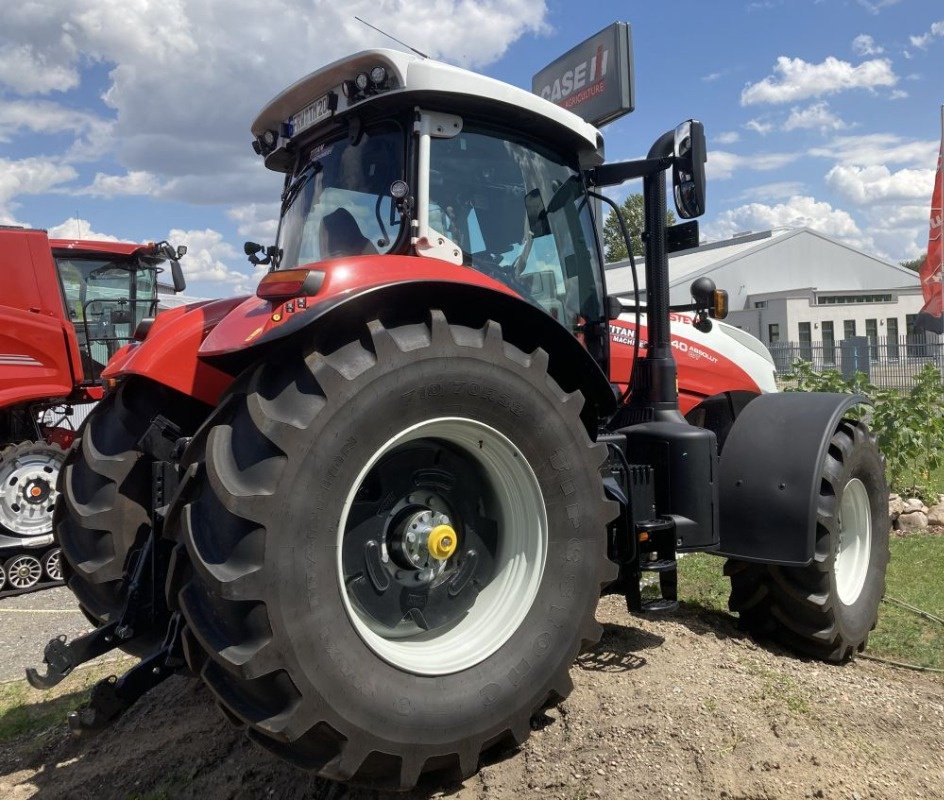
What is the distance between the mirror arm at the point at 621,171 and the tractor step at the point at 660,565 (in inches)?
70.0

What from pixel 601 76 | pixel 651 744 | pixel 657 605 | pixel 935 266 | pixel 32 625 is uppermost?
pixel 601 76

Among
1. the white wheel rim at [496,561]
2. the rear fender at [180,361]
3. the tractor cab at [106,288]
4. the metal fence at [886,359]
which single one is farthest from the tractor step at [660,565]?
the metal fence at [886,359]

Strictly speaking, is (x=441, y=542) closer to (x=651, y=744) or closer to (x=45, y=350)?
(x=651, y=744)

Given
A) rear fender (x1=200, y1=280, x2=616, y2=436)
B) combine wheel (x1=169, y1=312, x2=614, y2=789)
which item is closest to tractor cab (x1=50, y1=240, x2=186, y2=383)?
rear fender (x1=200, y1=280, x2=616, y2=436)

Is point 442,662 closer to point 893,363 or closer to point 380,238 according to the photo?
point 380,238

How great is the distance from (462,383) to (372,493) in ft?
1.60

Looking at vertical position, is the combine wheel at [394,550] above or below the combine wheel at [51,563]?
above

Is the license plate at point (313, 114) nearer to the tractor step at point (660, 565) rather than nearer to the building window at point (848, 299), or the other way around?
the tractor step at point (660, 565)

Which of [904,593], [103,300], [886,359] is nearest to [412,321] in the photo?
[904,593]

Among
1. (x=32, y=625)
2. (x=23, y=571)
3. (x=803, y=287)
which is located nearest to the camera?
(x=32, y=625)

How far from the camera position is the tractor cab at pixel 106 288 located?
9.09 metres

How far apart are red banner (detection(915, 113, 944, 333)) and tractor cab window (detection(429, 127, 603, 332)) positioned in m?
11.5

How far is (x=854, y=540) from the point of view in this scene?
187 inches

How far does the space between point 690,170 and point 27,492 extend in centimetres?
652
